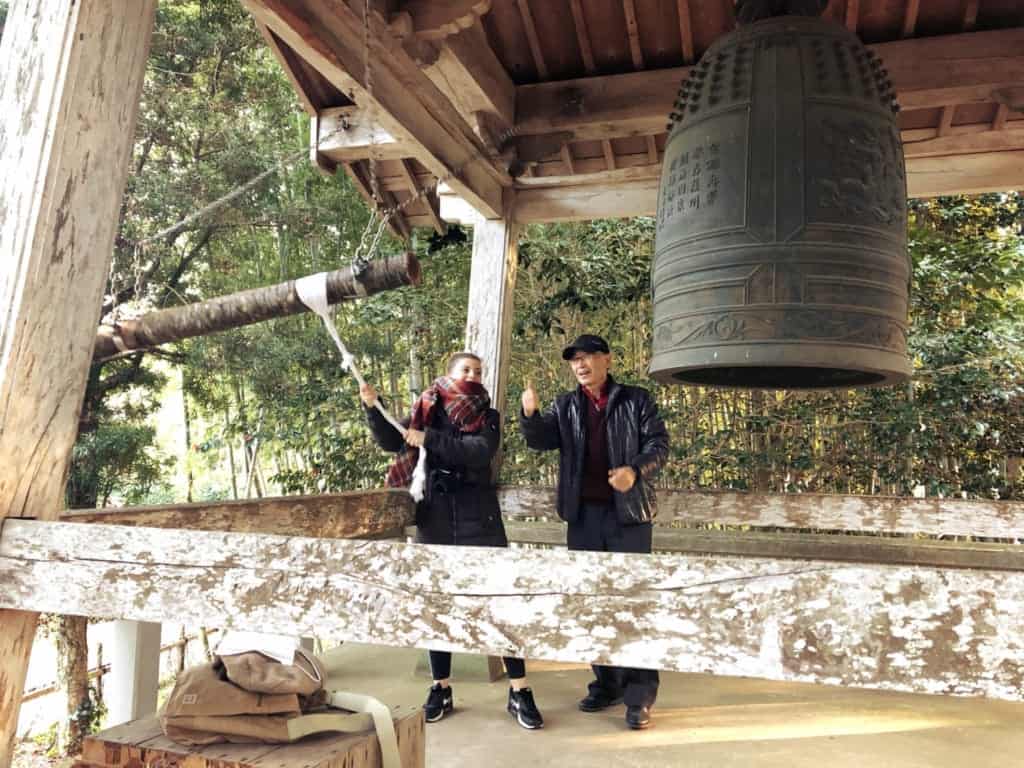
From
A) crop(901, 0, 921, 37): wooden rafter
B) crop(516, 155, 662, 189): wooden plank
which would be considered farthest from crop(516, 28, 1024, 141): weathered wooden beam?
crop(516, 155, 662, 189): wooden plank

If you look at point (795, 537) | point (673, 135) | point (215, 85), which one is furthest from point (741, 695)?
point (215, 85)

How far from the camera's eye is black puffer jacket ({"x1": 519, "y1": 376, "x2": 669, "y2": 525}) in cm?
276

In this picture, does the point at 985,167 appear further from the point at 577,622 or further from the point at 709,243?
the point at 577,622

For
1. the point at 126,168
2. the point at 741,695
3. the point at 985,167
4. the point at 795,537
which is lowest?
the point at 741,695

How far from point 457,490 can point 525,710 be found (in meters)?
0.86

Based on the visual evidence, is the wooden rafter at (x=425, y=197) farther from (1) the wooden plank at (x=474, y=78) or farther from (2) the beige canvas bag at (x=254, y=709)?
(2) the beige canvas bag at (x=254, y=709)

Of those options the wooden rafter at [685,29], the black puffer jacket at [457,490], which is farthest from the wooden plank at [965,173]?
the black puffer jacket at [457,490]

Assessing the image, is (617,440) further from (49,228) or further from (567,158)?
(49,228)

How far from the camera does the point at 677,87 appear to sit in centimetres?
321

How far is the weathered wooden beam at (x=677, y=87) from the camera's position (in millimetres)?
2918

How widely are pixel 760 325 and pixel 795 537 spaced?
90.0 inches

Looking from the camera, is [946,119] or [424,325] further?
[424,325]

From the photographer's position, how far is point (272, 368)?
6480 millimetres

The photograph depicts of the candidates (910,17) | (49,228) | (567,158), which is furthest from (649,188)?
(49,228)
